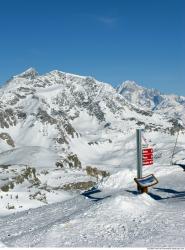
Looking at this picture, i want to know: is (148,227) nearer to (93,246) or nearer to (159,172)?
(93,246)

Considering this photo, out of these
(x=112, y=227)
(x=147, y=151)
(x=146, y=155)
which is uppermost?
(x=147, y=151)

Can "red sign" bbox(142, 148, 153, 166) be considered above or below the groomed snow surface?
above

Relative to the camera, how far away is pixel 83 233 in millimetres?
19469

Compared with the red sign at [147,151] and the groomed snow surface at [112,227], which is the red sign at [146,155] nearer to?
the red sign at [147,151]

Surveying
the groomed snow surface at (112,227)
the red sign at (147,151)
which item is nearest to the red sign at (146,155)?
the red sign at (147,151)

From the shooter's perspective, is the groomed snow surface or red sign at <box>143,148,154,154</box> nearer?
the groomed snow surface

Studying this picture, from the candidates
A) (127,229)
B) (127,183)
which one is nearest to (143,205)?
(127,229)

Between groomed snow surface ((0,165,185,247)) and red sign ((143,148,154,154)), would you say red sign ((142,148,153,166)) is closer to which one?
red sign ((143,148,154,154))

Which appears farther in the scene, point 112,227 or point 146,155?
point 146,155

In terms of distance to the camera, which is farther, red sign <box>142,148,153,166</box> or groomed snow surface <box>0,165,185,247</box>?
red sign <box>142,148,153,166</box>

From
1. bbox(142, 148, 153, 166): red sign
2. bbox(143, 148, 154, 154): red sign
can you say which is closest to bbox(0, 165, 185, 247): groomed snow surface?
bbox(142, 148, 153, 166): red sign

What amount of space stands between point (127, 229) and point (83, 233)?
1.78m

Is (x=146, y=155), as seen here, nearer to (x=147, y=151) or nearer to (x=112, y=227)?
(x=147, y=151)

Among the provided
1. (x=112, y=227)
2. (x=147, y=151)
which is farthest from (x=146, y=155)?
(x=112, y=227)
